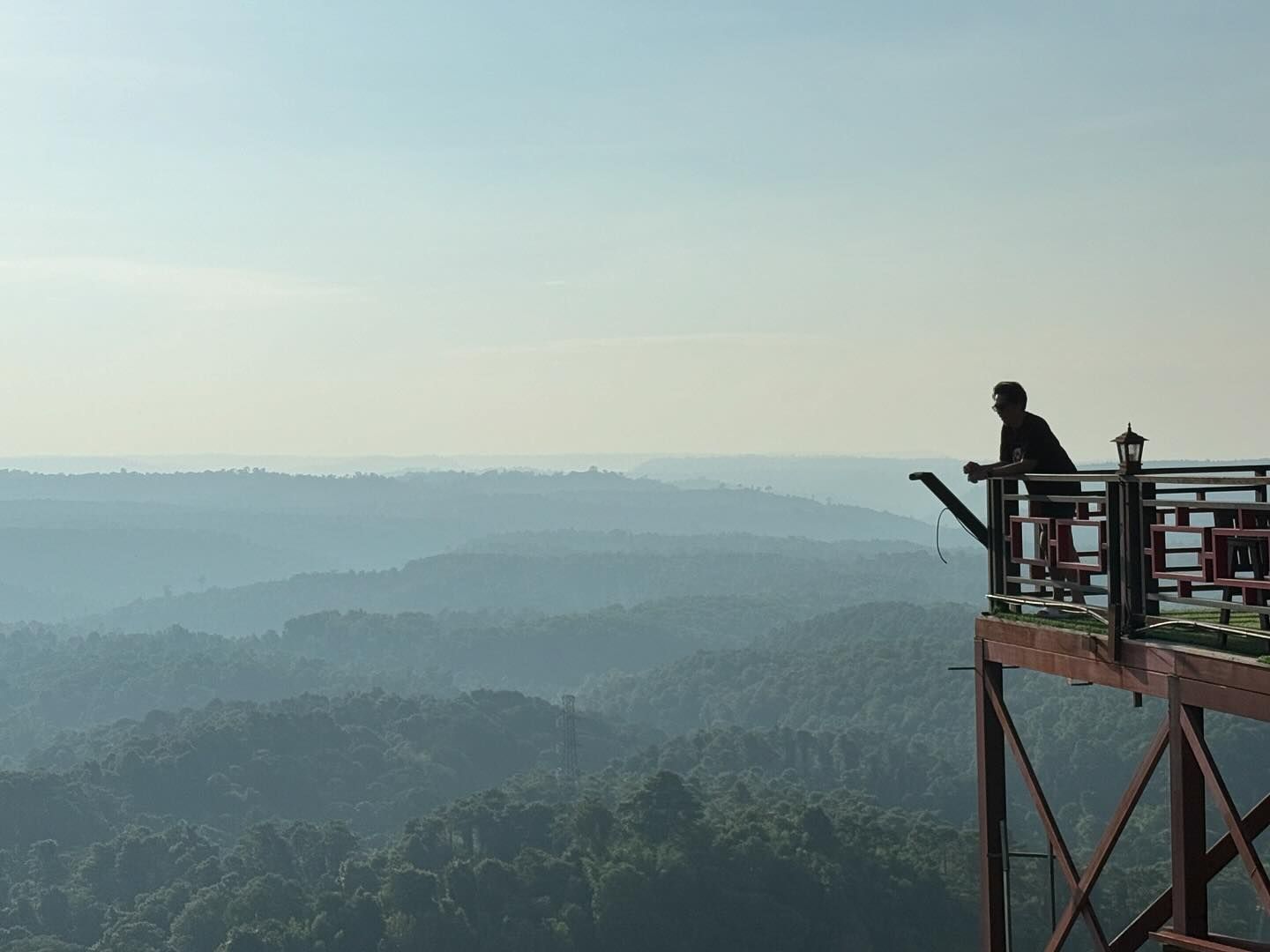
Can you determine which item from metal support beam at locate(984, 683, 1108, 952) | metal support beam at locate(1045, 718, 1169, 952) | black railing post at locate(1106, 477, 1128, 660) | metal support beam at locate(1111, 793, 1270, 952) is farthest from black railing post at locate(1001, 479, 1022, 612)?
metal support beam at locate(1111, 793, 1270, 952)

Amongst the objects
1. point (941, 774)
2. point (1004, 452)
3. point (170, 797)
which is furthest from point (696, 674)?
point (1004, 452)

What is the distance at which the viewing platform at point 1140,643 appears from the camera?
825 cm

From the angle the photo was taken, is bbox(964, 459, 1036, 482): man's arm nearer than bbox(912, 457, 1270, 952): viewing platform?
No

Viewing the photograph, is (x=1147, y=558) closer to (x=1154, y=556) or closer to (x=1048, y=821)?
(x=1154, y=556)

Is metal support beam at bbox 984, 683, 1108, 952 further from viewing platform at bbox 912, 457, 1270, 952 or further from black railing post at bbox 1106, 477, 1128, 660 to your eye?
black railing post at bbox 1106, 477, 1128, 660

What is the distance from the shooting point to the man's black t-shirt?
10.5 meters

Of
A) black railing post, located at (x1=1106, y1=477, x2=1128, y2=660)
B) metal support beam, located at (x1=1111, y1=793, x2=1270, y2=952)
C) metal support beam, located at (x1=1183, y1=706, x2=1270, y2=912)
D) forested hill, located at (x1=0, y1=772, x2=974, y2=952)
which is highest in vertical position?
black railing post, located at (x1=1106, y1=477, x2=1128, y2=660)

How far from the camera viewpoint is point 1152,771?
886cm

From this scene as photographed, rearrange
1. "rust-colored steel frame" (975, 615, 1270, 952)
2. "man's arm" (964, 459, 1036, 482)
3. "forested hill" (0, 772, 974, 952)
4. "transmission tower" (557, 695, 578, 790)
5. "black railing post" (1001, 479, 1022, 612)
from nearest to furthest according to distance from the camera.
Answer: "rust-colored steel frame" (975, 615, 1270, 952)
"man's arm" (964, 459, 1036, 482)
"black railing post" (1001, 479, 1022, 612)
"forested hill" (0, 772, 974, 952)
"transmission tower" (557, 695, 578, 790)

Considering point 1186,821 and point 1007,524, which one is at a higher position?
point 1007,524

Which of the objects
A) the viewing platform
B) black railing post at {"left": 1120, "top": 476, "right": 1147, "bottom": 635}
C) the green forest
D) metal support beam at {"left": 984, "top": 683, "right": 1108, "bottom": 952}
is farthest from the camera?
the green forest

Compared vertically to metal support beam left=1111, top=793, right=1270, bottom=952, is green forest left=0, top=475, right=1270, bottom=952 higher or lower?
lower

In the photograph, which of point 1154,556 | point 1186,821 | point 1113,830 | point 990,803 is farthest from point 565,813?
point 1186,821

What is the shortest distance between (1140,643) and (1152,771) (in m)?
0.69
